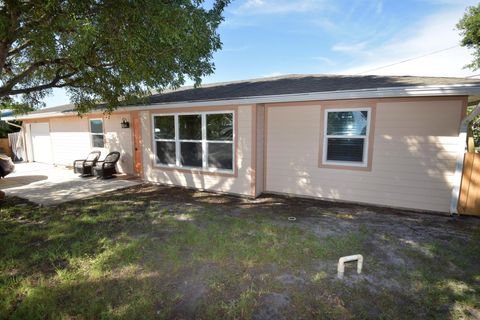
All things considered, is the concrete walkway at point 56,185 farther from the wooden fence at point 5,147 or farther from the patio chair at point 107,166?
the wooden fence at point 5,147

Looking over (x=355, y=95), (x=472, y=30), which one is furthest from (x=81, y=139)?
(x=472, y=30)

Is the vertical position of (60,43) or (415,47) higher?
(415,47)

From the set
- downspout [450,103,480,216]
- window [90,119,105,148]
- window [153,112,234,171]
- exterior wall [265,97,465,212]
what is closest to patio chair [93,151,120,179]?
window [90,119,105,148]

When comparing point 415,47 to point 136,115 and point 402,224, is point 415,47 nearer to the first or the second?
point 402,224

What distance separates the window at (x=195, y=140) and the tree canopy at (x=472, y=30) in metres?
21.3

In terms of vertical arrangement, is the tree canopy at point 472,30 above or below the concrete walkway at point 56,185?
above

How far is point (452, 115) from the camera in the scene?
475 centimetres

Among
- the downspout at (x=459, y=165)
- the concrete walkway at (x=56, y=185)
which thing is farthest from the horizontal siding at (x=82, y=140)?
the downspout at (x=459, y=165)

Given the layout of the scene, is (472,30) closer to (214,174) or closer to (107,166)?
(214,174)

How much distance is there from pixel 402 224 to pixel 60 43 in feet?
23.5

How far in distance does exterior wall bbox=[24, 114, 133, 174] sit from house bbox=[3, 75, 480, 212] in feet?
6.05

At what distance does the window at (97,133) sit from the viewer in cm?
1013

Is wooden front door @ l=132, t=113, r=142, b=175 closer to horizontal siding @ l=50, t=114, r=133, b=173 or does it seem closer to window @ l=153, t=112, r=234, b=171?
horizontal siding @ l=50, t=114, r=133, b=173

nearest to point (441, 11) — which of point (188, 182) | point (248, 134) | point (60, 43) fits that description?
point (248, 134)
